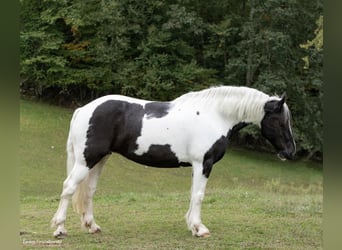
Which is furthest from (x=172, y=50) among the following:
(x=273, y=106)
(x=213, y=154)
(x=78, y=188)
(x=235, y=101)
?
(x=78, y=188)

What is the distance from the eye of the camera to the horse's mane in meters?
4.29

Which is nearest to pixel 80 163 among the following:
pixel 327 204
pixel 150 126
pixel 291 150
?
pixel 150 126

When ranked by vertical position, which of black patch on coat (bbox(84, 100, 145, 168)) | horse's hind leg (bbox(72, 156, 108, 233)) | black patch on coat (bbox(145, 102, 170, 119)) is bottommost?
horse's hind leg (bbox(72, 156, 108, 233))

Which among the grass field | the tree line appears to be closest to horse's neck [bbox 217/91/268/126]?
the grass field

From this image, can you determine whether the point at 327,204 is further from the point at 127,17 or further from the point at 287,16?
the point at 127,17

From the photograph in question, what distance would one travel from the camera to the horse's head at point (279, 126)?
168 inches

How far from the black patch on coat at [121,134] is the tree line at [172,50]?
9.23 m

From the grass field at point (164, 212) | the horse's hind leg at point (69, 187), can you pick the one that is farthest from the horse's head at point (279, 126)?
the horse's hind leg at point (69, 187)

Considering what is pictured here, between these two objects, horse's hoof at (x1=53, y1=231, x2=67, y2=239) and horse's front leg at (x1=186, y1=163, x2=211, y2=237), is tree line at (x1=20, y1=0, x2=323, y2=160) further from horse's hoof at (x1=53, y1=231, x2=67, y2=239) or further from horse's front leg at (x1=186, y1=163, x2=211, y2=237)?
horse's hoof at (x1=53, y1=231, x2=67, y2=239)

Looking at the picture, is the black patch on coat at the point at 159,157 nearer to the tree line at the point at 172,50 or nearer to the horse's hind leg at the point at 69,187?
the horse's hind leg at the point at 69,187

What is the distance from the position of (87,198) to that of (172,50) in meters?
11.7

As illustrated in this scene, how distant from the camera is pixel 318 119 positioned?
13.6 m

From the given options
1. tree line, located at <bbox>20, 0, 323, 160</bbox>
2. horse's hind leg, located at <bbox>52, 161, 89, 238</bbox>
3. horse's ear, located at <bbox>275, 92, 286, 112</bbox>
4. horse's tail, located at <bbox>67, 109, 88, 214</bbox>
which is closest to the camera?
horse's hind leg, located at <bbox>52, 161, 89, 238</bbox>
